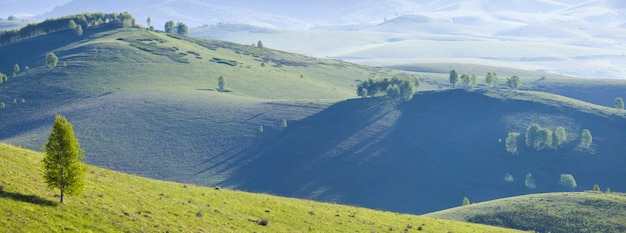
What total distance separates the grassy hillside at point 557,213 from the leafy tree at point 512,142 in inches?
3529

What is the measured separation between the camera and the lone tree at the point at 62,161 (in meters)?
39.5

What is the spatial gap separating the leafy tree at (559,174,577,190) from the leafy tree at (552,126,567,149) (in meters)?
24.2

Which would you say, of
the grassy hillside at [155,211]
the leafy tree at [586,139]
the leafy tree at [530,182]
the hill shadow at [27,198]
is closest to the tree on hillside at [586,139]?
the leafy tree at [586,139]

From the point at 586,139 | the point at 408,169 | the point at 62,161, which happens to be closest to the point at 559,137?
the point at 586,139

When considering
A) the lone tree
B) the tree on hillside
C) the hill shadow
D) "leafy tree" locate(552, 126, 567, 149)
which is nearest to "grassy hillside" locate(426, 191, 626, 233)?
the lone tree

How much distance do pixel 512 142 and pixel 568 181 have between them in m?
28.5

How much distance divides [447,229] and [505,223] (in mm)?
29194

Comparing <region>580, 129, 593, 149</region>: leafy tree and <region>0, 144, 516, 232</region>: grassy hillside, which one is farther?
<region>580, 129, 593, 149</region>: leafy tree

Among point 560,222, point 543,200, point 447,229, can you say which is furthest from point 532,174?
point 447,229

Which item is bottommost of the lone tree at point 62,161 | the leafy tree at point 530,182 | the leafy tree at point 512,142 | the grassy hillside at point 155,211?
the leafy tree at point 530,182

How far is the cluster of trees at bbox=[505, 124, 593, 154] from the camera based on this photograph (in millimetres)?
188250

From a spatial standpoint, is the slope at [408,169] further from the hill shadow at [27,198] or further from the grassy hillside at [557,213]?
the hill shadow at [27,198]

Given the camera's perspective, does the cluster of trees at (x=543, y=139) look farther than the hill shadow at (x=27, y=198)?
Yes

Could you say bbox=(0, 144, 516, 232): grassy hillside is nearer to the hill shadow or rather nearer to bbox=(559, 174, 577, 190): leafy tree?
the hill shadow
